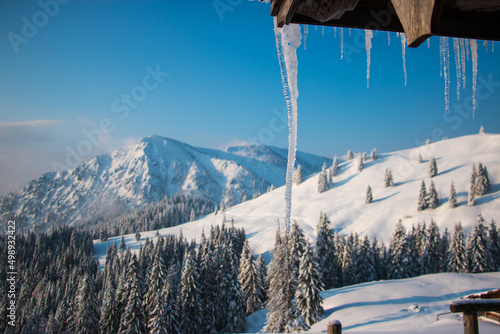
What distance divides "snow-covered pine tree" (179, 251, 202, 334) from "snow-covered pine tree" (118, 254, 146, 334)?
15.6ft

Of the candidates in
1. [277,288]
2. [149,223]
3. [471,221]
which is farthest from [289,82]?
[149,223]

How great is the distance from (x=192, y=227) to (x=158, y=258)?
3467 inches

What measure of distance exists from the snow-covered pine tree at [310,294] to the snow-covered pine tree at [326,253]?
12144 mm

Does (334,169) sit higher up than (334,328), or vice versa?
(334,169)

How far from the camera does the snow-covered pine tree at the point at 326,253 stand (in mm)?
41875

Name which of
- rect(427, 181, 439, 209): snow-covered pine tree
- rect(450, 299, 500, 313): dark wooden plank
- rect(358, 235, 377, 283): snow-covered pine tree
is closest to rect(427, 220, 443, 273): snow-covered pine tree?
rect(358, 235, 377, 283): snow-covered pine tree

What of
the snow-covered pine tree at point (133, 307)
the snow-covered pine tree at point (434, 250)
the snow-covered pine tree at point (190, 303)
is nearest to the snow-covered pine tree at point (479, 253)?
the snow-covered pine tree at point (434, 250)

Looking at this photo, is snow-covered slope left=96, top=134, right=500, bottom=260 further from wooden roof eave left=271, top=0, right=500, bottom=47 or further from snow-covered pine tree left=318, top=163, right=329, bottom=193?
wooden roof eave left=271, top=0, right=500, bottom=47

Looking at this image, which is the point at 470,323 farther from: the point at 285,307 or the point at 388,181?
the point at 388,181

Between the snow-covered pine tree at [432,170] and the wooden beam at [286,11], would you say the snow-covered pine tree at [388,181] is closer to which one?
the snow-covered pine tree at [432,170]

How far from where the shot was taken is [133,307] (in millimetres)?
28750

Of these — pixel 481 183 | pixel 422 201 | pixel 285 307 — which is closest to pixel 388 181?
pixel 422 201

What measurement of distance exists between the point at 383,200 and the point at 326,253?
61.1 meters

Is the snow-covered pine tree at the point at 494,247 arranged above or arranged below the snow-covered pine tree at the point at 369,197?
below
